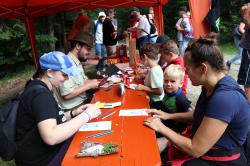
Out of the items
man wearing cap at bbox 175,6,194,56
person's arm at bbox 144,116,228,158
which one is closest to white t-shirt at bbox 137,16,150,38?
man wearing cap at bbox 175,6,194,56

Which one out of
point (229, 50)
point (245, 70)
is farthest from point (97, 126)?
point (229, 50)

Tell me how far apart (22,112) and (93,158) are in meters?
0.65

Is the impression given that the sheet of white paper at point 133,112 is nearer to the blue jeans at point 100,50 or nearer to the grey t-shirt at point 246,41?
the grey t-shirt at point 246,41

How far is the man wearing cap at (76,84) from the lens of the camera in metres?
3.48

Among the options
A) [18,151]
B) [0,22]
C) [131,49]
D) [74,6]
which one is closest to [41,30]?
[0,22]

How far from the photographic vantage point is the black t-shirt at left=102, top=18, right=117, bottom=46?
27.3 feet

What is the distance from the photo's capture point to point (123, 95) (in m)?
3.27

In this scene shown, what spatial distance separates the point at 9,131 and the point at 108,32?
6.54 m

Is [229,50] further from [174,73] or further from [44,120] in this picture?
[44,120]

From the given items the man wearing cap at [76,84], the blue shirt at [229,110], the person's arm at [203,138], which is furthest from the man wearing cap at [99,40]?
the blue shirt at [229,110]

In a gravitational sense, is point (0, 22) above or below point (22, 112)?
above

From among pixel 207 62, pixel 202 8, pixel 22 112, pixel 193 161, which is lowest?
pixel 193 161

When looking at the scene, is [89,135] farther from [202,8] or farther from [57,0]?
[57,0]

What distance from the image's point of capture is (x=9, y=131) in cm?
209
